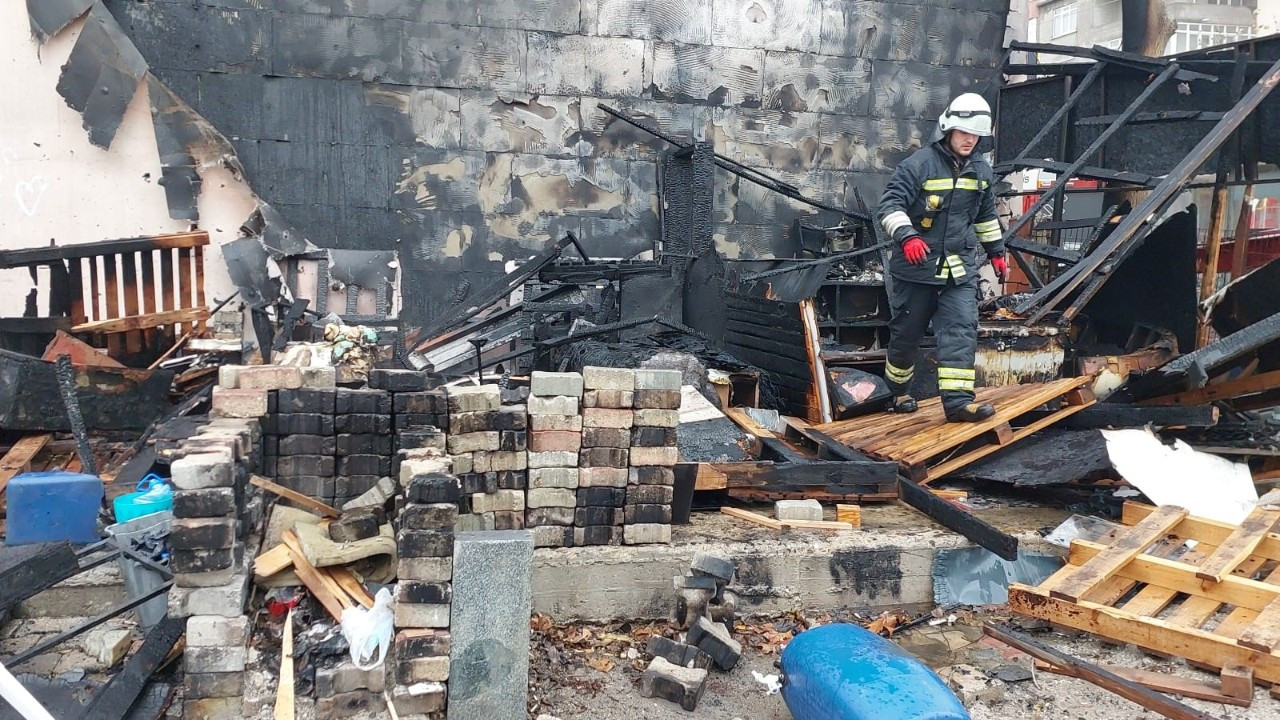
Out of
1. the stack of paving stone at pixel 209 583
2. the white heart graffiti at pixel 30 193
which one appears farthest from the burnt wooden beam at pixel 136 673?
the white heart graffiti at pixel 30 193

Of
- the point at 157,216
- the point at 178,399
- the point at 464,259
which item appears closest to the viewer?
the point at 178,399

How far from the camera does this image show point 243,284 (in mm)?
8898

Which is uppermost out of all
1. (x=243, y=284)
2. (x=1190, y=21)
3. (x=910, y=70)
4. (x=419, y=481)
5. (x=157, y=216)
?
(x=1190, y=21)

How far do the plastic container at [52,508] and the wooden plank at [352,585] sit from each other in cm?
138

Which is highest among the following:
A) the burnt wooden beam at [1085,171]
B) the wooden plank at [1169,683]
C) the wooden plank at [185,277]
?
the burnt wooden beam at [1085,171]

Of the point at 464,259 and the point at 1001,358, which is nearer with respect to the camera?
the point at 1001,358

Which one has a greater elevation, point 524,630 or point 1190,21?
point 1190,21

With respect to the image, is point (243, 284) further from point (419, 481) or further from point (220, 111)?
point (419, 481)

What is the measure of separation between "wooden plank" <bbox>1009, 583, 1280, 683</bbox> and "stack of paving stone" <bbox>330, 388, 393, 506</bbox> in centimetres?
315

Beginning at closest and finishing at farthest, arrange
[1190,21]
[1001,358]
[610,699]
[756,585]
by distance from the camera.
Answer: [610,699], [756,585], [1001,358], [1190,21]

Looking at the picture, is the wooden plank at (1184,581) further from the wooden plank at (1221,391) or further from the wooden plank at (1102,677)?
the wooden plank at (1221,391)

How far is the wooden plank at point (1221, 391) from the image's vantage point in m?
5.95

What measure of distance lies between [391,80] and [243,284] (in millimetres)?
2487

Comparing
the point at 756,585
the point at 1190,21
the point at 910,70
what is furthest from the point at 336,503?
the point at 1190,21
